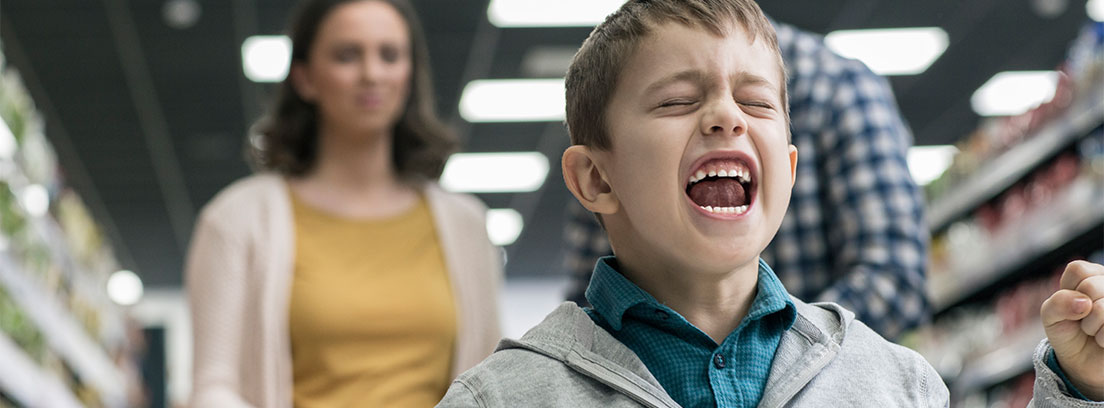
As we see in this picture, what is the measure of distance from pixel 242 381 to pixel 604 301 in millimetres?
1108

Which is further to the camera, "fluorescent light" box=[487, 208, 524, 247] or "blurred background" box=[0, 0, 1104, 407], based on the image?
"fluorescent light" box=[487, 208, 524, 247]

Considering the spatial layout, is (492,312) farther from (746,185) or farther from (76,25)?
(76,25)

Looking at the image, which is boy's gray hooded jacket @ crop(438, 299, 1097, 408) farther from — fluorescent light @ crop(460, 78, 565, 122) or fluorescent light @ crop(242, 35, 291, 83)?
fluorescent light @ crop(460, 78, 565, 122)

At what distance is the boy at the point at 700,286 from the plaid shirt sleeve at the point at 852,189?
78 centimetres

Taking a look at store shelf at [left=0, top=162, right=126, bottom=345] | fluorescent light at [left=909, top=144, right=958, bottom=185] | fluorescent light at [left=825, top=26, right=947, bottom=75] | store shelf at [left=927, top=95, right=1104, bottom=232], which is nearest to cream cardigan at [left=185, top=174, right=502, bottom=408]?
store shelf at [left=0, top=162, right=126, bottom=345]

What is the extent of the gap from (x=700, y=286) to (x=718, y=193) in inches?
3.6

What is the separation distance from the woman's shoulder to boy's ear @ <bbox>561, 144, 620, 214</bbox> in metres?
1.06

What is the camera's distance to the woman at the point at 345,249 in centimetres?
213

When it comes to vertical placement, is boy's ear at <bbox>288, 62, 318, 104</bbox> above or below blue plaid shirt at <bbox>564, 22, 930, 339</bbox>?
above

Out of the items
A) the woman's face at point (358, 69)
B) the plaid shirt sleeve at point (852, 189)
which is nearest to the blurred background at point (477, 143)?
the plaid shirt sleeve at point (852, 189)

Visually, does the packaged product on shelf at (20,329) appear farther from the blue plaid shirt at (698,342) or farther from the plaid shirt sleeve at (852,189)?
the blue plaid shirt at (698,342)

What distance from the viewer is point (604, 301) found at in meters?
1.25

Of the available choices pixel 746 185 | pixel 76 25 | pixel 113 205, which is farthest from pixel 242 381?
pixel 113 205

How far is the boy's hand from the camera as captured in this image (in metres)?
1.08
